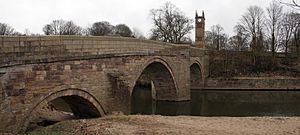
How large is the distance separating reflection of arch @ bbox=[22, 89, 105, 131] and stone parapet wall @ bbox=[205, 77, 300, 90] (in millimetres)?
20193

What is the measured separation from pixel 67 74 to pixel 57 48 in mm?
988

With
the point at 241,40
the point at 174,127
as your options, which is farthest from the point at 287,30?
the point at 174,127

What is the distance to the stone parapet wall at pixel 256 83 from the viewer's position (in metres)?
31.4

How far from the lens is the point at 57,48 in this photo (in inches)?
438

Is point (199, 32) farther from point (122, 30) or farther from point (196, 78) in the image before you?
point (122, 30)

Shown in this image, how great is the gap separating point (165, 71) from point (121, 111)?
9.27 metres

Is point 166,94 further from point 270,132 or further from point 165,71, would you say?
point 270,132

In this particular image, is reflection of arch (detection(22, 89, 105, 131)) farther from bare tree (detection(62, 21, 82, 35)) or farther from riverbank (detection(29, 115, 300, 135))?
bare tree (detection(62, 21, 82, 35))

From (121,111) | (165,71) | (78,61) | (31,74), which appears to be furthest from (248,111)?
(31,74)

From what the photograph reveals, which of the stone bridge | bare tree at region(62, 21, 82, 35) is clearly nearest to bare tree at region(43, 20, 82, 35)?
bare tree at region(62, 21, 82, 35)

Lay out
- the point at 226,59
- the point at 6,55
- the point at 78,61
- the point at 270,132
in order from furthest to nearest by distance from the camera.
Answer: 1. the point at 226,59
2. the point at 78,61
3. the point at 270,132
4. the point at 6,55

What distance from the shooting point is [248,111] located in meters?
20.9

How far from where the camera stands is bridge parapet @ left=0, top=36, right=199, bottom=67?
9618mm

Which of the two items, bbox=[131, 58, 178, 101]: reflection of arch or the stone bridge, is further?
bbox=[131, 58, 178, 101]: reflection of arch
